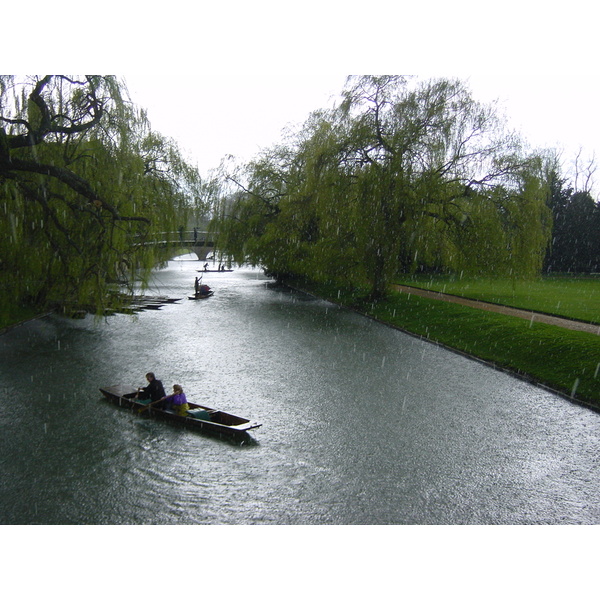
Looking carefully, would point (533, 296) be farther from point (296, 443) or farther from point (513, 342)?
point (296, 443)

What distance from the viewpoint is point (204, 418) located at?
1041 centimetres

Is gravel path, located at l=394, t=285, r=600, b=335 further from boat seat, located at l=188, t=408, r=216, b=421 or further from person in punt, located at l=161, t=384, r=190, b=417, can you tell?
person in punt, located at l=161, t=384, r=190, b=417

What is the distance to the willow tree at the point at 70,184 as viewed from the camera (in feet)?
38.0

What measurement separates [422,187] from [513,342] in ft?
32.1

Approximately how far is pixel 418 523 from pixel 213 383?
7600mm

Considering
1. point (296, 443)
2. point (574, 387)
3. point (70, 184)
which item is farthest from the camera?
point (574, 387)

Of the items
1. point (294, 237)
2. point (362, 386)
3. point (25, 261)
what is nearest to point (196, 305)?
point (294, 237)

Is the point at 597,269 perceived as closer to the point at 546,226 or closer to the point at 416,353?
the point at 546,226

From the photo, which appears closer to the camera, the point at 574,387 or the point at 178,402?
the point at 178,402

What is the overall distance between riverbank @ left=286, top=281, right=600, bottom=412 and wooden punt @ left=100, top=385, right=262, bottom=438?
769cm

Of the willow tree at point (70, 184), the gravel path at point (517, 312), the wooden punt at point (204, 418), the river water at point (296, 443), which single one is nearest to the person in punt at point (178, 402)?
the wooden punt at point (204, 418)

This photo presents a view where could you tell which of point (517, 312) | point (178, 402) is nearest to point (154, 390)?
point (178, 402)

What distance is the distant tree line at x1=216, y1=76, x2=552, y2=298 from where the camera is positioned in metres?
24.7

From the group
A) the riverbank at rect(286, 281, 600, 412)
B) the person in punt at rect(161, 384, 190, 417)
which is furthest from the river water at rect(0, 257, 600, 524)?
the riverbank at rect(286, 281, 600, 412)
